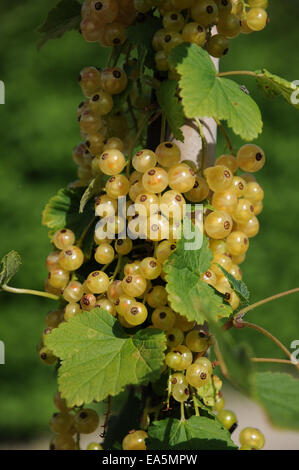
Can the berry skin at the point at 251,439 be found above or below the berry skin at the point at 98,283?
below

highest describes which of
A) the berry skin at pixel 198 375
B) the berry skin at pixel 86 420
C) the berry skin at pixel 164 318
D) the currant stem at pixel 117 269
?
the currant stem at pixel 117 269

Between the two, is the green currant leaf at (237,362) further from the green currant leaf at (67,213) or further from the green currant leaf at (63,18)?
the green currant leaf at (63,18)

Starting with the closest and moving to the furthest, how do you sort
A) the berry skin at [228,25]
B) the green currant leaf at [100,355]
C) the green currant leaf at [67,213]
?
the green currant leaf at [100,355] → the berry skin at [228,25] → the green currant leaf at [67,213]

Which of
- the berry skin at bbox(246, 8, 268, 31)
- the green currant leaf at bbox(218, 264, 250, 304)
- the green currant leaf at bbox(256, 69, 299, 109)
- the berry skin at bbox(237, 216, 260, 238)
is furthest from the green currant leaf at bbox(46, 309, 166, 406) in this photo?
the berry skin at bbox(246, 8, 268, 31)

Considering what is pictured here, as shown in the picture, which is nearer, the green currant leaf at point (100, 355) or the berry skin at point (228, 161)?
the green currant leaf at point (100, 355)

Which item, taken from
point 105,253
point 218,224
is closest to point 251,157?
point 218,224

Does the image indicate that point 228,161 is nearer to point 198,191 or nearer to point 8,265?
point 198,191

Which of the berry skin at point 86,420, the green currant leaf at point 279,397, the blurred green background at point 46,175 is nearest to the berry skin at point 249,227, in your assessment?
the green currant leaf at point 279,397
